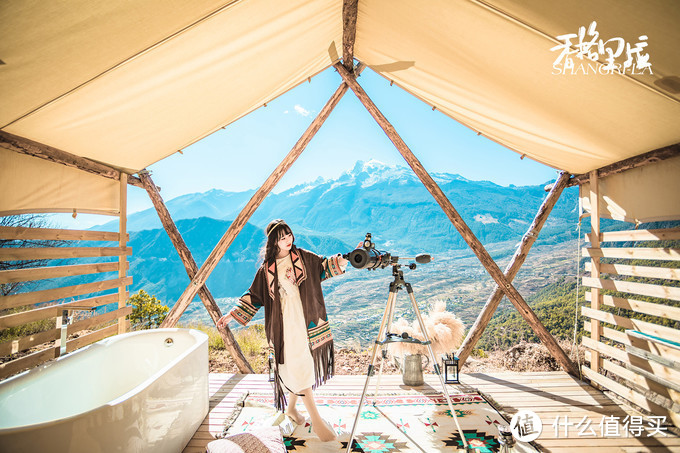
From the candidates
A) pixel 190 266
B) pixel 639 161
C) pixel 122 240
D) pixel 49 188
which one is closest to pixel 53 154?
pixel 49 188

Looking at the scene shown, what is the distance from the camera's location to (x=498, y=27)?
1.63 meters

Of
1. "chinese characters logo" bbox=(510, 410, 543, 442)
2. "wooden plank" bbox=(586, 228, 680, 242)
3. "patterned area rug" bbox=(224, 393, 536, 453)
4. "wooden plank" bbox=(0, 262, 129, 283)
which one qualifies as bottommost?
"patterned area rug" bbox=(224, 393, 536, 453)

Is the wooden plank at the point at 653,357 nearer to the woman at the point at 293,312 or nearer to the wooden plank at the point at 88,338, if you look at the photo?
the woman at the point at 293,312

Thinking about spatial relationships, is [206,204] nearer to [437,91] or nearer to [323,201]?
[323,201]

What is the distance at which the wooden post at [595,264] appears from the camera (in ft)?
9.87

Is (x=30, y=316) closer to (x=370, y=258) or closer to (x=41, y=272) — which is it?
(x=41, y=272)

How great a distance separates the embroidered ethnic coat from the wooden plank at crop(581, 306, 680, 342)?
2.50 m

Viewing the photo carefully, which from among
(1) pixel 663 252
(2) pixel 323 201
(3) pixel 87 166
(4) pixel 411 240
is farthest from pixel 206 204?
(1) pixel 663 252

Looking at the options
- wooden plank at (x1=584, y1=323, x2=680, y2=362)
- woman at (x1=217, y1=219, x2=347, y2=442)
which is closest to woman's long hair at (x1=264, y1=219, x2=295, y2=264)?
woman at (x1=217, y1=219, x2=347, y2=442)

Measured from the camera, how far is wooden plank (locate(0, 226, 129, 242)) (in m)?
2.27

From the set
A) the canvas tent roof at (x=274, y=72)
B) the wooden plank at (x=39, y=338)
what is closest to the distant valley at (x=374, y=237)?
the wooden plank at (x=39, y=338)

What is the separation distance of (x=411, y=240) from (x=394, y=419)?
25649 mm

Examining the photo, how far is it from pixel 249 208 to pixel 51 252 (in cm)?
168

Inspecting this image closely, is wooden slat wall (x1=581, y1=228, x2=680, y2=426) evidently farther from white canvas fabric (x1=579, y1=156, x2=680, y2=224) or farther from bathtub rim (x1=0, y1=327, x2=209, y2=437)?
bathtub rim (x1=0, y1=327, x2=209, y2=437)
